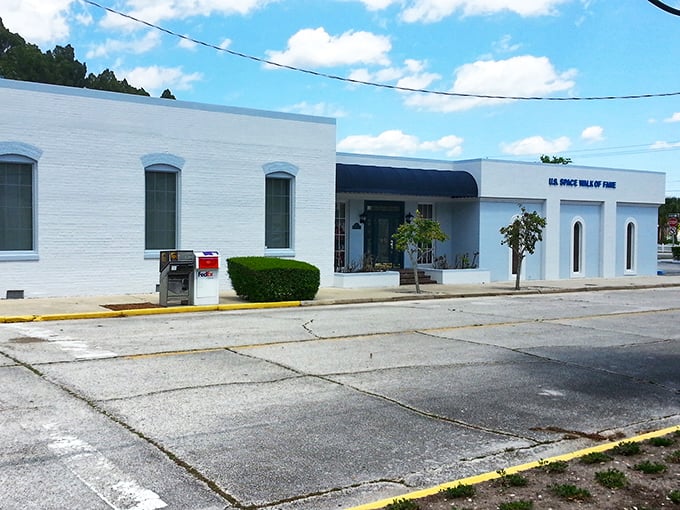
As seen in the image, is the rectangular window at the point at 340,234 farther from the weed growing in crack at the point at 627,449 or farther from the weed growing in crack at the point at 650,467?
the weed growing in crack at the point at 650,467

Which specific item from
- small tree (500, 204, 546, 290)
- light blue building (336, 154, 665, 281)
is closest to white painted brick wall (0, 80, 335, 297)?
light blue building (336, 154, 665, 281)

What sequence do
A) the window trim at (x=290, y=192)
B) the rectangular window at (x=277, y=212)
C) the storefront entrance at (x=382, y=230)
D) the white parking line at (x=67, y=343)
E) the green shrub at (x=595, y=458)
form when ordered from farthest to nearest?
the storefront entrance at (x=382, y=230), the rectangular window at (x=277, y=212), the window trim at (x=290, y=192), the white parking line at (x=67, y=343), the green shrub at (x=595, y=458)

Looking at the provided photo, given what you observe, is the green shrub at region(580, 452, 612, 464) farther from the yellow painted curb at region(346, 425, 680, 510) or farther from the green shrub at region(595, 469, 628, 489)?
the green shrub at region(595, 469, 628, 489)

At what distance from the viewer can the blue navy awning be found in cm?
2416

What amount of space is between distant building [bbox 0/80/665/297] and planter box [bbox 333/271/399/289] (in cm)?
30

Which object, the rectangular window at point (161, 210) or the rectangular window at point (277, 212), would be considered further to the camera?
the rectangular window at point (277, 212)

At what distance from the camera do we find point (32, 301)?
56.9 feet

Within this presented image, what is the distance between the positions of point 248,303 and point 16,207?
5.97 meters

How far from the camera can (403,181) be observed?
998 inches

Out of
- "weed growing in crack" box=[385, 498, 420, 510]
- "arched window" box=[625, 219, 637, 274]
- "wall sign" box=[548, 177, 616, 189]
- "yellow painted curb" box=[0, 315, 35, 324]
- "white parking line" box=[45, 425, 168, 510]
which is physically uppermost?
"wall sign" box=[548, 177, 616, 189]

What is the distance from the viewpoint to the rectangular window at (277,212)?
72.5ft

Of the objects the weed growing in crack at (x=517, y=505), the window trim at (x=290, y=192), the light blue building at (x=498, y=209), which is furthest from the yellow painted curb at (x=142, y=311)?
the weed growing in crack at (x=517, y=505)

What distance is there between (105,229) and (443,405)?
43.2ft

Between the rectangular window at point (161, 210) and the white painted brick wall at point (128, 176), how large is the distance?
322 millimetres
